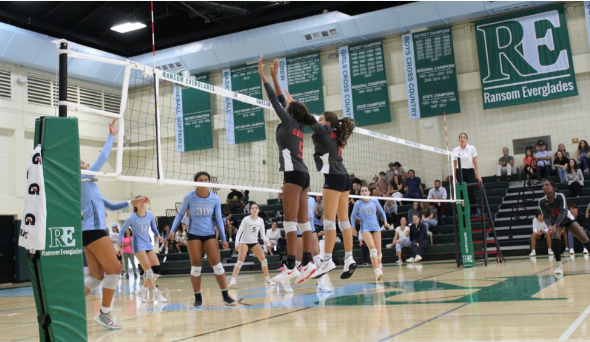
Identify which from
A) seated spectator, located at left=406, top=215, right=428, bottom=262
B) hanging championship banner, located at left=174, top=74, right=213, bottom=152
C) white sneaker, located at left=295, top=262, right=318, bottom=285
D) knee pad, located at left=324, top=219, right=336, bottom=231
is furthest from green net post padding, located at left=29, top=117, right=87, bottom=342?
hanging championship banner, located at left=174, top=74, right=213, bottom=152

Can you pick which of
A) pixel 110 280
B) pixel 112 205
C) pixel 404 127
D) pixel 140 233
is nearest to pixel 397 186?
pixel 404 127

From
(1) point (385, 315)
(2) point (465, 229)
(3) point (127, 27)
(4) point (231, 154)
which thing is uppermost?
(3) point (127, 27)

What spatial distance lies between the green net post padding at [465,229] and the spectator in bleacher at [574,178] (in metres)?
5.66

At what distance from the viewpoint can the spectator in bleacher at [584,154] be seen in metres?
17.2

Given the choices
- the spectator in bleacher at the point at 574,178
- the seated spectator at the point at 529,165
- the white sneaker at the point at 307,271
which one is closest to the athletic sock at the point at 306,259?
the white sneaker at the point at 307,271

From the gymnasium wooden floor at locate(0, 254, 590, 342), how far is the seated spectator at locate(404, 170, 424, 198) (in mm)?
9067

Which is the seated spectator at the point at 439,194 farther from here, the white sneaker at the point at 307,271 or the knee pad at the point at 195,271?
the white sneaker at the point at 307,271

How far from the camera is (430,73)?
795 inches

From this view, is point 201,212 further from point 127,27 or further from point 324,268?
point 127,27

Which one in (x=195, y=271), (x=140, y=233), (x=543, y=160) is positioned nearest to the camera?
(x=195, y=271)

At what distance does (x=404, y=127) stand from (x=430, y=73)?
2.19 meters

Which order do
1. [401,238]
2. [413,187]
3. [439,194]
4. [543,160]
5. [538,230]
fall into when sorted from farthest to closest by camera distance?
[413,187] → [543,160] → [439,194] → [401,238] → [538,230]

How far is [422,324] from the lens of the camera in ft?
15.3

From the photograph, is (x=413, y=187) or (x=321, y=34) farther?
(x=321, y=34)
